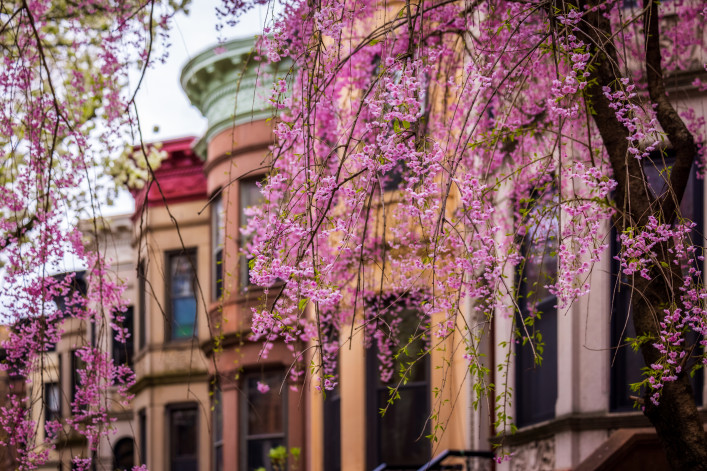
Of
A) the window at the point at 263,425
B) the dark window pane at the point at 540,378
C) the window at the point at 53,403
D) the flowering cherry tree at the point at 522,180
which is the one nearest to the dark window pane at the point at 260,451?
the window at the point at 263,425

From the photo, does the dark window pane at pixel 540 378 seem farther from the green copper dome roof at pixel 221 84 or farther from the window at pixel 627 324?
the green copper dome roof at pixel 221 84

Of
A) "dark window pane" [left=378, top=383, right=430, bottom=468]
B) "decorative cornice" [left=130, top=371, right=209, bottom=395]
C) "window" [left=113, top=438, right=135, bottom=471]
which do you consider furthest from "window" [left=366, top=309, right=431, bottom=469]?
"window" [left=113, top=438, right=135, bottom=471]

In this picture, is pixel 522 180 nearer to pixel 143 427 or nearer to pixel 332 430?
pixel 332 430

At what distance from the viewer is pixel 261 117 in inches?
787

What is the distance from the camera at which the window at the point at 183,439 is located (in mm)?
23812

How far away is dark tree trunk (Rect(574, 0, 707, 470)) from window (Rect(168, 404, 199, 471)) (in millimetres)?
18034

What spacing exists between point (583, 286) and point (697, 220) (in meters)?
4.02

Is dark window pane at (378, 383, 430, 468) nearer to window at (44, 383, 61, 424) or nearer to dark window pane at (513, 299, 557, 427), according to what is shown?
dark window pane at (513, 299, 557, 427)

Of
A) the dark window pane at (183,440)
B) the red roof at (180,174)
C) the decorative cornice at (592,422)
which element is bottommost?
the dark window pane at (183,440)

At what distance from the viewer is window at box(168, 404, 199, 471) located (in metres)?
23.8

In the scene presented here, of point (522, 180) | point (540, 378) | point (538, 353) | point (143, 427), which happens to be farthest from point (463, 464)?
point (143, 427)

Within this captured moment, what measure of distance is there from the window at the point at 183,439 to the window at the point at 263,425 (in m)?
4.76

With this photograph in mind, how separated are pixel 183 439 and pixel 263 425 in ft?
17.8

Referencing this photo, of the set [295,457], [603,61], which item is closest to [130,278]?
[295,457]
